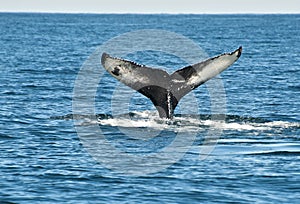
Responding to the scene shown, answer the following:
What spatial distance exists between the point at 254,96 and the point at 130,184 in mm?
13735

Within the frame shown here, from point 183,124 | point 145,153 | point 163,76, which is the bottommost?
point 145,153

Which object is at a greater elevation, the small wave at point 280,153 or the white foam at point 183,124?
the white foam at point 183,124

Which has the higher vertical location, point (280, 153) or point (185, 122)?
point (185, 122)

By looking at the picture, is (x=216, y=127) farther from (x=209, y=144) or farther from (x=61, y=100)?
(x=61, y=100)

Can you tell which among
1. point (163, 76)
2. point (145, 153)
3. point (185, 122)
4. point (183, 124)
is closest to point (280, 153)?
point (145, 153)

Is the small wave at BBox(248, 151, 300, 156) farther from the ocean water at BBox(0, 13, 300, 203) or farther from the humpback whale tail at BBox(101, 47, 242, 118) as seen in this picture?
the humpback whale tail at BBox(101, 47, 242, 118)

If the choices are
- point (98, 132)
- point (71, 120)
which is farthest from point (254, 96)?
point (98, 132)

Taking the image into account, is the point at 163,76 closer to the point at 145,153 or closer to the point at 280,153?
the point at 145,153

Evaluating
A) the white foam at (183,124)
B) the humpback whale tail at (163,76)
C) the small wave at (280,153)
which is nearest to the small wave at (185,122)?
the white foam at (183,124)

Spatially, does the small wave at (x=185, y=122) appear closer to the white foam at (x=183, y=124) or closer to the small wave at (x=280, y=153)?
the white foam at (x=183, y=124)

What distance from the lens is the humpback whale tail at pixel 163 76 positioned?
15.6 meters

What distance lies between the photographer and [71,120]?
63.8ft

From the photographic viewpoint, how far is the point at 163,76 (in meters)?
16.2

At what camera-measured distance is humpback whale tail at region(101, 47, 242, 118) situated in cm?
1557
